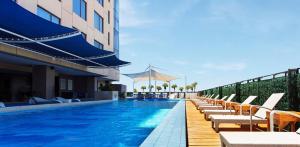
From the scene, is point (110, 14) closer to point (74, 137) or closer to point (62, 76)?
point (62, 76)

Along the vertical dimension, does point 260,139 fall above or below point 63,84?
below

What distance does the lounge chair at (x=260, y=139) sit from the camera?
3.57 metres

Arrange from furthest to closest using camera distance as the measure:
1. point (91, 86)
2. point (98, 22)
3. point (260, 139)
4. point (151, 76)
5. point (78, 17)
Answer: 1. point (151, 76)
2. point (91, 86)
3. point (98, 22)
4. point (78, 17)
5. point (260, 139)

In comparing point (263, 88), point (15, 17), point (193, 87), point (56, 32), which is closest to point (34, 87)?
point (56, 32)

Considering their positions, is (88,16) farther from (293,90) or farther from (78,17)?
(293,90)

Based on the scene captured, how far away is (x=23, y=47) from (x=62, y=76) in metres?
15.0

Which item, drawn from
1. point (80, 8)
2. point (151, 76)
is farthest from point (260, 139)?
point (151, 76)

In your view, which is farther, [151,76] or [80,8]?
[151,76]

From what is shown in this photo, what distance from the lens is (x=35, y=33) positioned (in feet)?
46.8

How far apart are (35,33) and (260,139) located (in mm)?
12025

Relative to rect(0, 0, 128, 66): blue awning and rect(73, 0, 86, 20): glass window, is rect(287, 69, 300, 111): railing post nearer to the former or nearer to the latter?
rect(0, 0, 128, 66): blue awning

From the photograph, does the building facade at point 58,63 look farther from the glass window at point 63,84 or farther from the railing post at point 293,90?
the railing post at point 293,90

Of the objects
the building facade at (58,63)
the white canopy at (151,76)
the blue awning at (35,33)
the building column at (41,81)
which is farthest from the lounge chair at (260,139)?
the white canopy at (151,76)

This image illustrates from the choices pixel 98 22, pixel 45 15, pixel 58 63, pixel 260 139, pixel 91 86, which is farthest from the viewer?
pixel 91 86
